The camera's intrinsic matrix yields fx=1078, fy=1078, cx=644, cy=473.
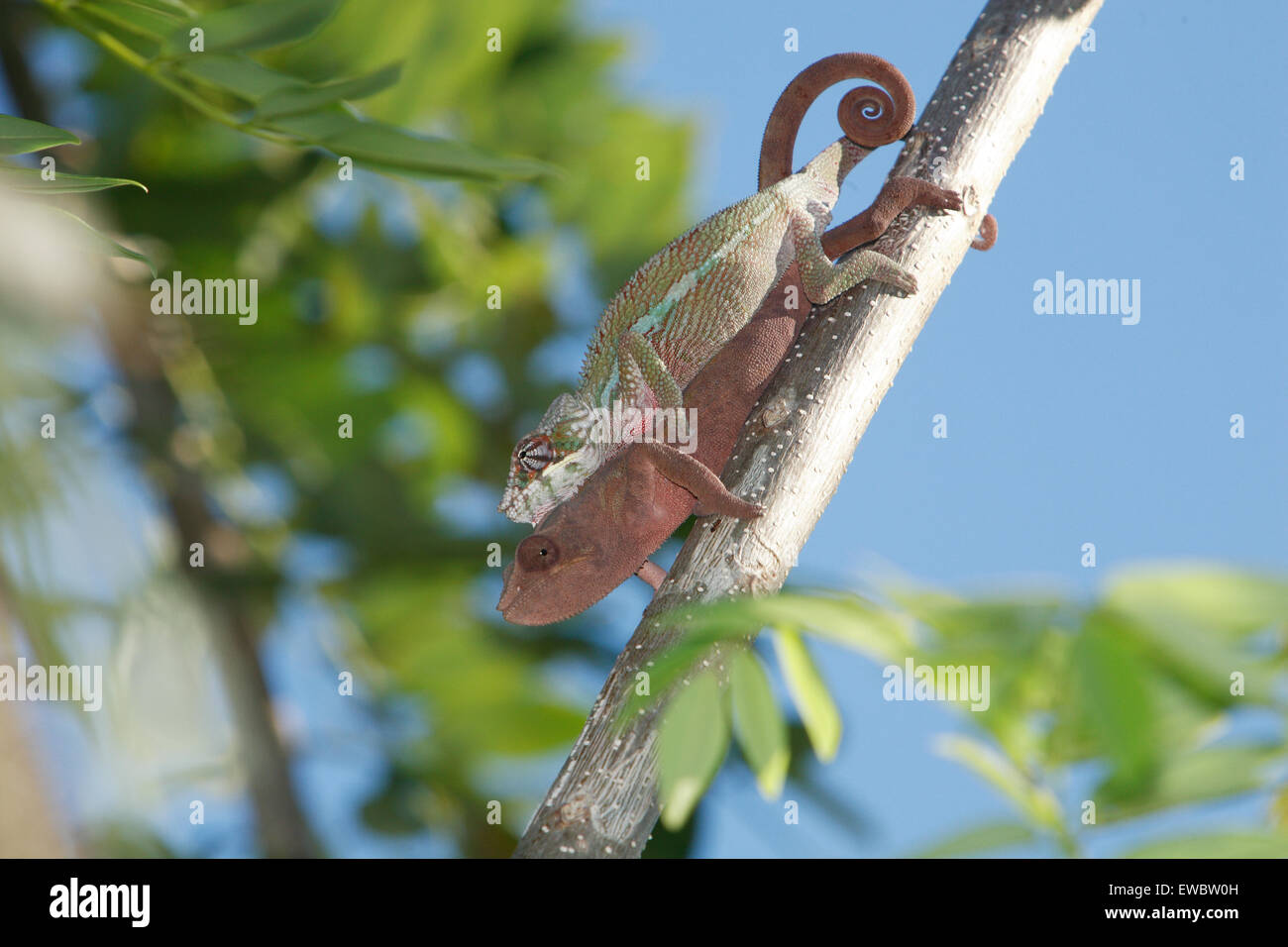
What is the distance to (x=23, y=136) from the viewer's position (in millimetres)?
1300

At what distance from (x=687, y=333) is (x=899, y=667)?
43.7 inches

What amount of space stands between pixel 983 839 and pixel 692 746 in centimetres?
21

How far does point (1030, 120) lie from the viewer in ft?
5.87

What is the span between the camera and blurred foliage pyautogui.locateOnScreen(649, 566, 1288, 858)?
62 centimetres

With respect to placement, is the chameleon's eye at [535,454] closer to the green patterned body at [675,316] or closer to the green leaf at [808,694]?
the green patterned body at [675,316]

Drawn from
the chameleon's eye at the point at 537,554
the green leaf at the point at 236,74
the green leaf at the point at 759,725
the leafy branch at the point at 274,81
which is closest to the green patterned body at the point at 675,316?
the chameleon's eye at the point at 537,554

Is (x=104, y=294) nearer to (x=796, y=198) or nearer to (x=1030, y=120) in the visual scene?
(x=796, y=198)

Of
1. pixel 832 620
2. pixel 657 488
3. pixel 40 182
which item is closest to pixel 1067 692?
pixel 832 620

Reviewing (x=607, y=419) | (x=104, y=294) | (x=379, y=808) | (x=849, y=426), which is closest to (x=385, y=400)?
(x=104, y=294)

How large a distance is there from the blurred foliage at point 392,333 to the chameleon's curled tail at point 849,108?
907mm

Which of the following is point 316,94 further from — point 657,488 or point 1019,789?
point 1019,789

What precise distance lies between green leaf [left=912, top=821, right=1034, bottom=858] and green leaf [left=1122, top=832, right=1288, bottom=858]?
0.07 m

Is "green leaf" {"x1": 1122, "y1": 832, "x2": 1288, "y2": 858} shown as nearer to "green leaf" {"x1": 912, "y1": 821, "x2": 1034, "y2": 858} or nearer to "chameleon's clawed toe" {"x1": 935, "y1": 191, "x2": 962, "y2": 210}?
"green leaf" {"x1": 912, "y1": 821, "x2": 1034, "y2": 858}

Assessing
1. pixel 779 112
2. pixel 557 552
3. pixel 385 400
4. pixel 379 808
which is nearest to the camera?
pixel 557 552
